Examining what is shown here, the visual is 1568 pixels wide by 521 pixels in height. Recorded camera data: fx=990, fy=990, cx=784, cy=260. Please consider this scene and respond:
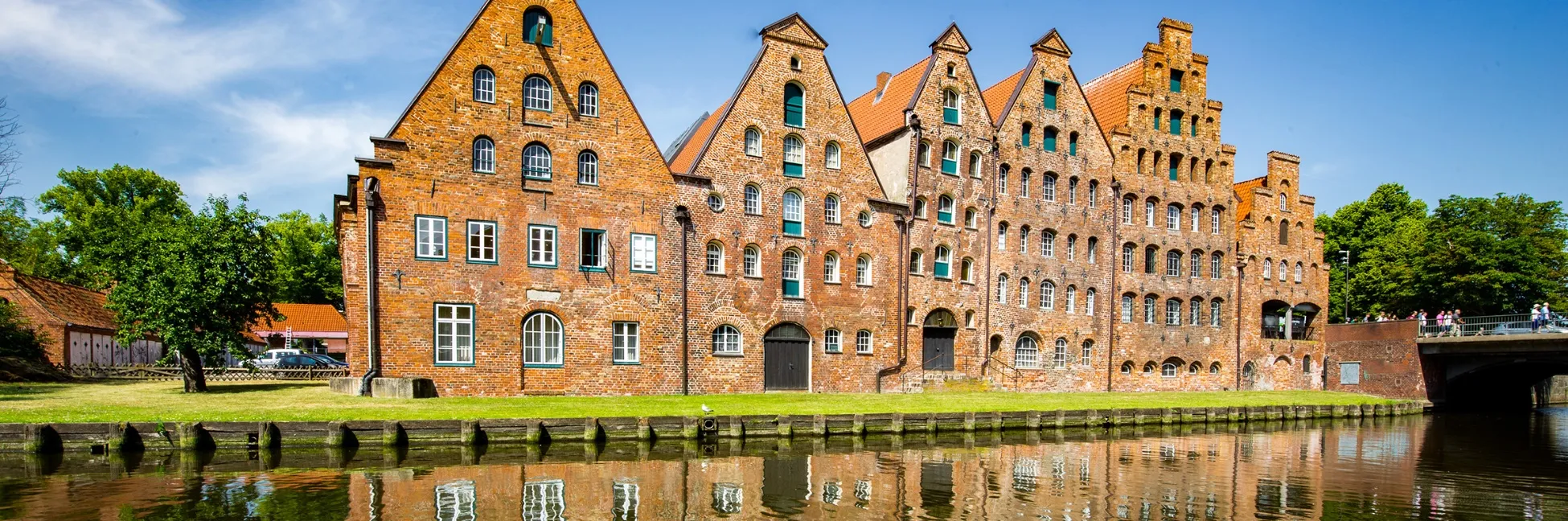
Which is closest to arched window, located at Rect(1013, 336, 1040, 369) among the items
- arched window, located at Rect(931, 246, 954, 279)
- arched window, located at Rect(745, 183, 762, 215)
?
arched window, located at Rect(931, 246, 954, 279)

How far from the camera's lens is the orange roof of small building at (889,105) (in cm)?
3556

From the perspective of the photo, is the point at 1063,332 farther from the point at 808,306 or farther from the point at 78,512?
the point at 78,512

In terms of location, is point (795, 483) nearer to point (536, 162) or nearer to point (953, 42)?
point (536, 162)

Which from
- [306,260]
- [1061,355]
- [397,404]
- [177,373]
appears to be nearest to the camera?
[397,404]

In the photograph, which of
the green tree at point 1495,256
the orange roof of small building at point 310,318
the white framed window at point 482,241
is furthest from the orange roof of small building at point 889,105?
the orange roof of small building at point 310,318

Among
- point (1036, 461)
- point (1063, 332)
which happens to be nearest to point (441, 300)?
point (1036, 461)

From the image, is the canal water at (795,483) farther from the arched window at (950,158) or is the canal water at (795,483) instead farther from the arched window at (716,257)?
the arched window at (950,158)

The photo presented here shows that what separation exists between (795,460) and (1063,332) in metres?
22.8

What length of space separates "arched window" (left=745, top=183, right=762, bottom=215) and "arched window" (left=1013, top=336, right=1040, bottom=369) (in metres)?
12.1

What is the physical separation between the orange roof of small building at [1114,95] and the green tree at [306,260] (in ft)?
149

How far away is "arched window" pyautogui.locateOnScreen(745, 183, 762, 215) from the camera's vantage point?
102ft

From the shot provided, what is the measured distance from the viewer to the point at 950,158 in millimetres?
35719

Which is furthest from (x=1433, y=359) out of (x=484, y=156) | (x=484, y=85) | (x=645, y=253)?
(x=484, y=85)

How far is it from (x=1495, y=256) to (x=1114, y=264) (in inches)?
783
